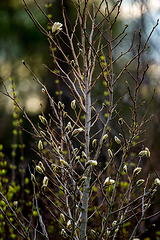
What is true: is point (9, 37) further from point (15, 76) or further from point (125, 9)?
point (125, 9)

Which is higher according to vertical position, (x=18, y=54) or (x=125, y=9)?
(x=18, y=54)

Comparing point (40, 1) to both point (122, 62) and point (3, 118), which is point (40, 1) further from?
point (3, 118)

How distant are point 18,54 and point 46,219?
3.88 metres

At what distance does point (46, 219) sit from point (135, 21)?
306 cm

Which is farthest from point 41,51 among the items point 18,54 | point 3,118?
point 3,118

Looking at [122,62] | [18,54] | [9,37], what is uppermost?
[9,37]

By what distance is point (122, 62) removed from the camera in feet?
13.2

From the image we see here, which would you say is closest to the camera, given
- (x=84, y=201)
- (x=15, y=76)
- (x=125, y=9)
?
(x=84, y=201)

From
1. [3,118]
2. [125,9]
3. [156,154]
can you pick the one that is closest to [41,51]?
[3,118]

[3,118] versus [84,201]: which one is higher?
[3,118]

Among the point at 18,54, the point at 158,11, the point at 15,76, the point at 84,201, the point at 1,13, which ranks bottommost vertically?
the point at 84,201

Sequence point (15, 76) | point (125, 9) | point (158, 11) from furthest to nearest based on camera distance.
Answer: point (15, 76) → point (125, 9) → point (158, 11)

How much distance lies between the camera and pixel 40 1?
4.83 m

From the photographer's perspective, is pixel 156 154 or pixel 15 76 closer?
pixel 156 154
